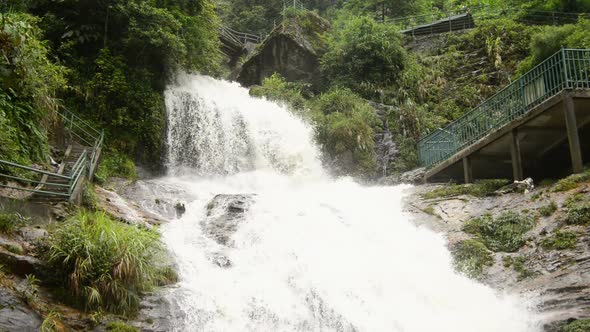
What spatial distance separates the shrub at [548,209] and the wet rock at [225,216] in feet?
22.2

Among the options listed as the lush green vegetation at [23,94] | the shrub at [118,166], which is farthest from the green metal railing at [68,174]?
the shrub at [118,166]

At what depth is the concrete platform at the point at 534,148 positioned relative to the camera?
43.0 ft

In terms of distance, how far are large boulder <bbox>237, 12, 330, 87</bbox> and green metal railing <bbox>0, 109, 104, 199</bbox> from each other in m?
12.3

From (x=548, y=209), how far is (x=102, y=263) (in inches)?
361

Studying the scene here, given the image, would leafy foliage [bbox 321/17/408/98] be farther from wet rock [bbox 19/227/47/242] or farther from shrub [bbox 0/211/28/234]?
shrub [bbox 0/211/28/234]

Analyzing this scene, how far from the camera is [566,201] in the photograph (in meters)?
11.9

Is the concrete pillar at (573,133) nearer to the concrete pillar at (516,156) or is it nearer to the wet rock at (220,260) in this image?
the concrete pillar at (516,156)

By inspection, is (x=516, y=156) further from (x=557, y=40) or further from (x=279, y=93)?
(x=279, y=93)

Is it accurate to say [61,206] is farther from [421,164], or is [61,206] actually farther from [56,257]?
[421,164]

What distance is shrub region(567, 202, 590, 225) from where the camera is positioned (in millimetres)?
11040

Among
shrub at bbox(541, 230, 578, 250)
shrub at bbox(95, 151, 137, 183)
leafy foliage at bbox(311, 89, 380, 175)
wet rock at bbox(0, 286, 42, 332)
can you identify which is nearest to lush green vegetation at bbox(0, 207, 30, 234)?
wet rock at bbox(0, 286, 42, 332)

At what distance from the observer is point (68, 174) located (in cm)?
1320

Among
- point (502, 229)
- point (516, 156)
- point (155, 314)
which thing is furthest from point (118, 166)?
point (516, 156)

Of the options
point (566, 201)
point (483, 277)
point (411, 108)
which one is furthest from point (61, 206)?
point (411, 108)
